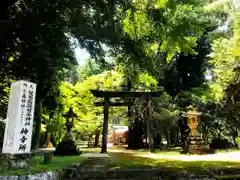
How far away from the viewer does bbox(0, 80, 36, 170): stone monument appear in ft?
16.5

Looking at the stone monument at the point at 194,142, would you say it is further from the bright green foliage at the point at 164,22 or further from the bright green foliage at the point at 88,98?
the bright green foliage at the point at 164,22

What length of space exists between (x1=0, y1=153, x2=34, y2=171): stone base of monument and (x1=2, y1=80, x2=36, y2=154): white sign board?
0.08 m

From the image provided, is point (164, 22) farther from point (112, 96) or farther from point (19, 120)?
point (112, 96)

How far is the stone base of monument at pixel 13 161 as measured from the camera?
4835 mm

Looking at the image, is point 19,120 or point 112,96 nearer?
point 19,120

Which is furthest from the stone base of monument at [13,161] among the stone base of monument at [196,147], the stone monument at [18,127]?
the stone base of monument at [196,147]

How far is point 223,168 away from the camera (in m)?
6.32

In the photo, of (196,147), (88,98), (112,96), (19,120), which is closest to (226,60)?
(196,147)

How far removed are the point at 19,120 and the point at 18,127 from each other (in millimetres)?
146

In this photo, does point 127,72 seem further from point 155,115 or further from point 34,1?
point 155,115

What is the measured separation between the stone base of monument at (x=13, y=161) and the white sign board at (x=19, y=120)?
84 mm

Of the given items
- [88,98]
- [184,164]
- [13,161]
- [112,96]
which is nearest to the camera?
[13,161]

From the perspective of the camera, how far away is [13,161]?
16.3 feet

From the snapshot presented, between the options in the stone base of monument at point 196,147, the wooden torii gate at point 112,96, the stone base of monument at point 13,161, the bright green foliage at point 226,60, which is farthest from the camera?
the wooden torii gate at point 112,96
